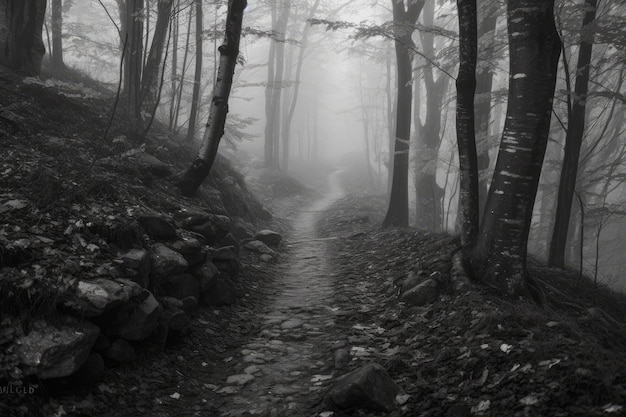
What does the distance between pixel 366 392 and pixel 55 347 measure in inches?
99.8

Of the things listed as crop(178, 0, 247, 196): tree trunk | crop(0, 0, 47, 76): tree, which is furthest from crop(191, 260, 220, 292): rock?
crop(0, 0, 47, 76): tree

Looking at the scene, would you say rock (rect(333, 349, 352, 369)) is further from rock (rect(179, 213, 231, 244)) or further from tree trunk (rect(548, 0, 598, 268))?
tree trunk (rect(548, 0, 598, 268))

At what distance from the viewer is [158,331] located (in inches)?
170

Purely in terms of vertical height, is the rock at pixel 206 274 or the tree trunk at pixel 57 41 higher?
the tree trunk at pixel 57 41

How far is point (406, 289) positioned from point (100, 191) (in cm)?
455

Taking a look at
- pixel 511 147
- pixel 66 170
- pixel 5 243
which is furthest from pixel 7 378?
pixel 511 147

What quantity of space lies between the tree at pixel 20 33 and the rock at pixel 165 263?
6.08 meters

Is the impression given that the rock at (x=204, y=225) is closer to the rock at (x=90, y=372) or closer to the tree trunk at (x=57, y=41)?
the rock at (x=90, y=372)

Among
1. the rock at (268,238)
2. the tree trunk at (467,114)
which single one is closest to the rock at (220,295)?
the tree trunk at (467,114)

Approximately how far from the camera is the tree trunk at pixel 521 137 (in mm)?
5168

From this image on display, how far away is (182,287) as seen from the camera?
5.27 metres

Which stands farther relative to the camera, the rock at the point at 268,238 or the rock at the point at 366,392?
the rock at the point at 268,238

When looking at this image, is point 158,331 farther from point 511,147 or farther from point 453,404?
point 511,147

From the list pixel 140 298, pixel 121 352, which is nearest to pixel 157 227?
pixel 140 298
